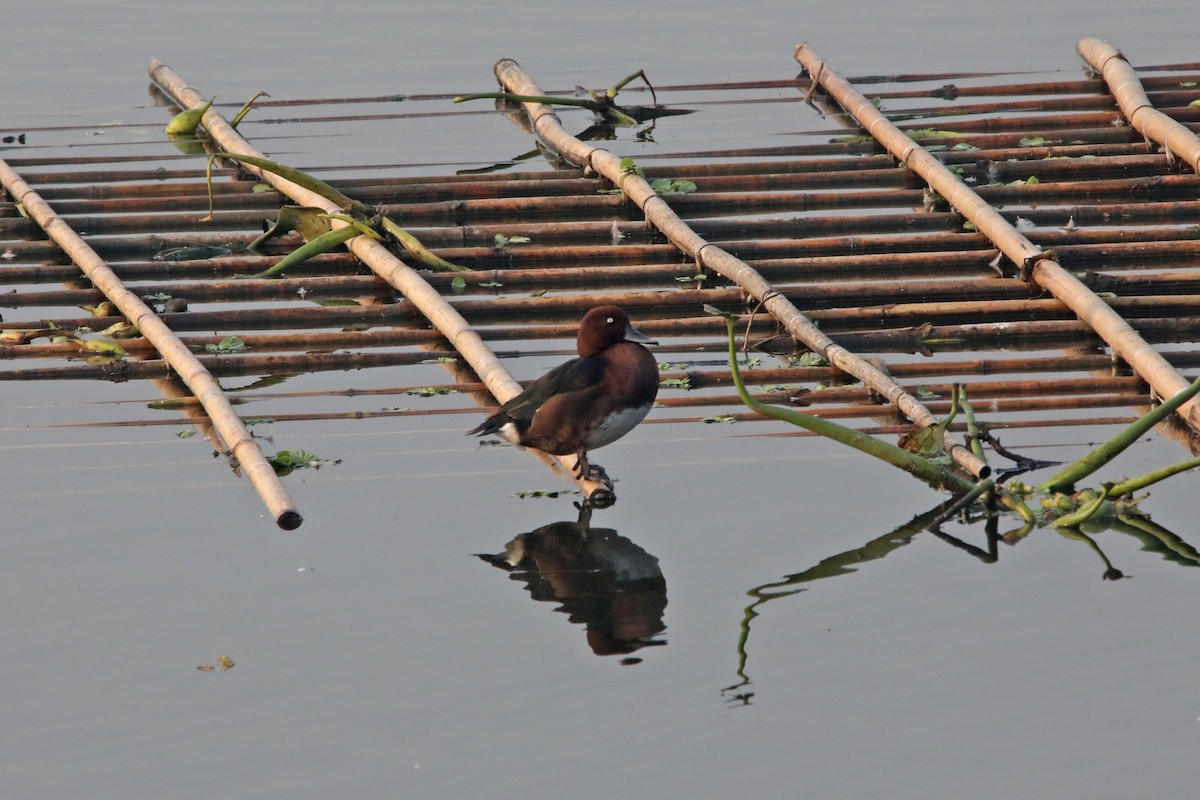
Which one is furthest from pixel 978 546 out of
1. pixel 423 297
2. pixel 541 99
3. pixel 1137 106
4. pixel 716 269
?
pixel 541 99

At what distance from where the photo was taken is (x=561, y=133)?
10.3 meters

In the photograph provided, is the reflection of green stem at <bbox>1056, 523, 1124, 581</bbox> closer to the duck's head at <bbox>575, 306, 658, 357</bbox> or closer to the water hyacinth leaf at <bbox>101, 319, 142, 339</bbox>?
the duck's head at <bbox>575, 306, 658, 357</bbox>

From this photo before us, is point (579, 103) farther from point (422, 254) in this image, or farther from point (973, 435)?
point (973, 435)

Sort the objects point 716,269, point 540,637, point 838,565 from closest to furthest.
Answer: point 540,637 → point 838,565 → point 716,269

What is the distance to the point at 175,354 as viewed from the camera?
23.1 ft

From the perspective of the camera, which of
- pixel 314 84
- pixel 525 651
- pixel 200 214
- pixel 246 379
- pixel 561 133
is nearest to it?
pixel 525 651

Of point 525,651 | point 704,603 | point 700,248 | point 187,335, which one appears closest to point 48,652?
point 525,651

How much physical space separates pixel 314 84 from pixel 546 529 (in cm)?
807

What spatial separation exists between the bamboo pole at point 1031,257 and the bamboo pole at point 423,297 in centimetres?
209

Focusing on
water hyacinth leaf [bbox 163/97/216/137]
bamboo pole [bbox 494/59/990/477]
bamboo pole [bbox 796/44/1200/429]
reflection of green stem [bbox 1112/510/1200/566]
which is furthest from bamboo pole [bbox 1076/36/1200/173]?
water hyacinth leaf [bbox 163/97/216/137]

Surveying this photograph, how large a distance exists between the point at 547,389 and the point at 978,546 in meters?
1.45

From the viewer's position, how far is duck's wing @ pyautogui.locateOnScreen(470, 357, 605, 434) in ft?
19.2

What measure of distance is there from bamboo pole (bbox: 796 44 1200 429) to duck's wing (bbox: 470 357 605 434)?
203 cm

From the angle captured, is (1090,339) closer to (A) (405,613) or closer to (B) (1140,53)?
(A) (405,613)
